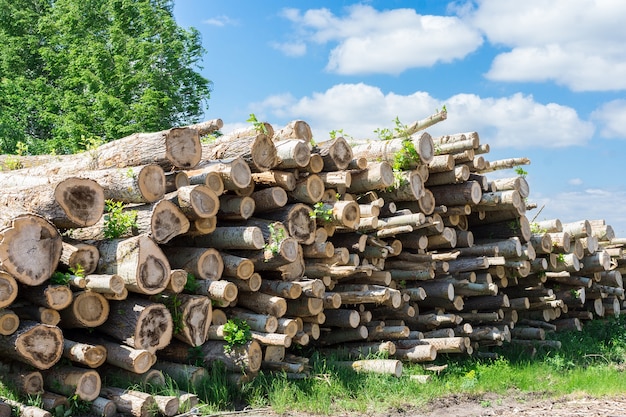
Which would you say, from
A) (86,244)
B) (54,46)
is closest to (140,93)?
(54,46)

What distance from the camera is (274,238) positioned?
8969mm

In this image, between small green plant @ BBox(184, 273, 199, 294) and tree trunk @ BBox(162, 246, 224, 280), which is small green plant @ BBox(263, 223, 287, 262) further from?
small green plant @ BBox(184, 273, 199, 294)

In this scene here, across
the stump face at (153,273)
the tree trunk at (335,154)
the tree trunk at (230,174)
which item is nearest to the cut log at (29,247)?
the stump face at (153,273)

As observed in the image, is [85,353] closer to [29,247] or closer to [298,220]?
[29,247]

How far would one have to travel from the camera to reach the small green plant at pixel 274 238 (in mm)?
8859

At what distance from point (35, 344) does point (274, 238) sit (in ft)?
9.65

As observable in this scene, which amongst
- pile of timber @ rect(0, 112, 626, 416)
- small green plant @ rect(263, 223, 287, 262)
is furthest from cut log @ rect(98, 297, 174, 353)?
small green plant @ rect(263, 223, 287, 262)

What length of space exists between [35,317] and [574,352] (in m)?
8.88

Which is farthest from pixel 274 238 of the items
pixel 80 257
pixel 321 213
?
pixel 80 257

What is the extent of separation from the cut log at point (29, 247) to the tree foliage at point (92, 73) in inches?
672

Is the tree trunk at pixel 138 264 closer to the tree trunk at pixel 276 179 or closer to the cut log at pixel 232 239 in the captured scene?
the cut log at pixel 232 239

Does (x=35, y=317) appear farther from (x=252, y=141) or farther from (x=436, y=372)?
(x=436, y=372)

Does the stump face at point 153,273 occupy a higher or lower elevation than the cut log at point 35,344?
higher

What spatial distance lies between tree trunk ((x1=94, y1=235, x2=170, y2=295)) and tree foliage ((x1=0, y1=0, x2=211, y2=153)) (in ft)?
55.1
